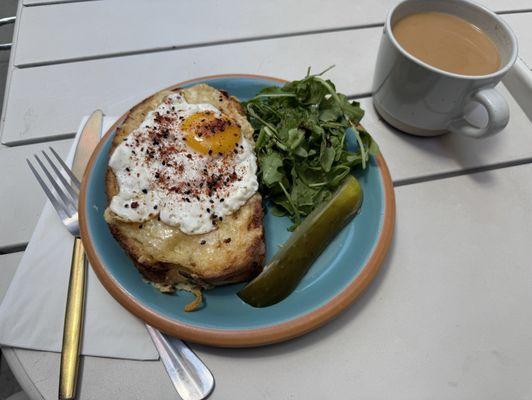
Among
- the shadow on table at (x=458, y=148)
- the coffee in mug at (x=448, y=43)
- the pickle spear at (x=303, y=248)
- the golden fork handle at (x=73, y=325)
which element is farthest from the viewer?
the shadow on table at (x=458, y=148)

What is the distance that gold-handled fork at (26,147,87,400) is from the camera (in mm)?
1170

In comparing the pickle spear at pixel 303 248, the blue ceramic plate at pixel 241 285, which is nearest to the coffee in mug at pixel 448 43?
the blue ceramic plate at pixel 241 285

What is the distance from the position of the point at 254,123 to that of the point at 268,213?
0.41 metres

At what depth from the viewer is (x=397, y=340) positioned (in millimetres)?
1336

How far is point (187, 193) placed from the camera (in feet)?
4.69

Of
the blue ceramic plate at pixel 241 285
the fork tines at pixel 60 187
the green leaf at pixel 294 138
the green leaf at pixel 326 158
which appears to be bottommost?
the blue ceramic plate at pixel 241 285

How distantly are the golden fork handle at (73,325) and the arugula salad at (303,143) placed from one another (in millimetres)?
720

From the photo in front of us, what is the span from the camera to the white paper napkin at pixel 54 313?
4.06ft

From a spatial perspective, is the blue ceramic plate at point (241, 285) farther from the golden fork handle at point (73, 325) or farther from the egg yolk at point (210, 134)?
the egg yolk at point (210, 134)

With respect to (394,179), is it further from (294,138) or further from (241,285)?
(241,285)

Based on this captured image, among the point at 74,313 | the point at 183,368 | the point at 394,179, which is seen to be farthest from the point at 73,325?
the point at 394,179

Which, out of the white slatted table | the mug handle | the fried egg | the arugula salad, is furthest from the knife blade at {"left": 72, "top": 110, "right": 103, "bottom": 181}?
the mug handle

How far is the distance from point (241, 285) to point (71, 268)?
598mm

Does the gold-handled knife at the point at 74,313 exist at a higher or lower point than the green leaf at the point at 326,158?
lower
